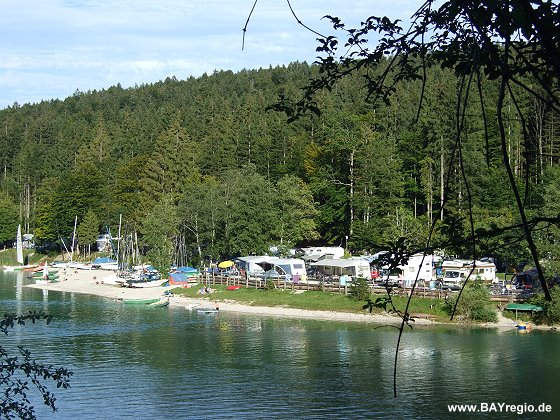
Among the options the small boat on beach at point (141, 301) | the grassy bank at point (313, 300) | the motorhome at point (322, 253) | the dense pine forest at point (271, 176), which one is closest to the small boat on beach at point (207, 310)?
the grassy bank at point (313, 300)

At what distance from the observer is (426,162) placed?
61125mm

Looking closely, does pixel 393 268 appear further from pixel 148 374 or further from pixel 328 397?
pixel 148 374

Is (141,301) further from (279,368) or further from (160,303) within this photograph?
(279,368)

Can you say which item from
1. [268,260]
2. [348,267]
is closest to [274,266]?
[268,260]

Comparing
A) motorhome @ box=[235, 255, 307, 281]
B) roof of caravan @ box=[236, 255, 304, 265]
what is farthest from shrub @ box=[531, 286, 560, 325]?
roof of caravan @ box=[236, 255, 304, 265]

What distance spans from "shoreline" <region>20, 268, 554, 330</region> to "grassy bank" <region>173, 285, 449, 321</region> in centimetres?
60

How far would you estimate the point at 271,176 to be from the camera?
75938 millimetres

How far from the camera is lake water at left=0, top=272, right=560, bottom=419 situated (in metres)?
23.8

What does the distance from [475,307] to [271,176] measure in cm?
3840

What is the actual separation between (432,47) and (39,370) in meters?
6.11

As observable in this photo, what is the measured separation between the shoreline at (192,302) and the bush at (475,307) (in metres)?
0.62

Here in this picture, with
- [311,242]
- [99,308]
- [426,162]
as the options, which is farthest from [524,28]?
[311,242]

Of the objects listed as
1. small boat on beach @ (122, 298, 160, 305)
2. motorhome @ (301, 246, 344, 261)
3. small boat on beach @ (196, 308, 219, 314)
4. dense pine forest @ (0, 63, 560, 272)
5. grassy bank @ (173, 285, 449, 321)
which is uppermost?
dense pine forest @ (0, 63, 560, 272)

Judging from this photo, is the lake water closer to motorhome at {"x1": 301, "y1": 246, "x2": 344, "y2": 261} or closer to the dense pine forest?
the dense pine forest
